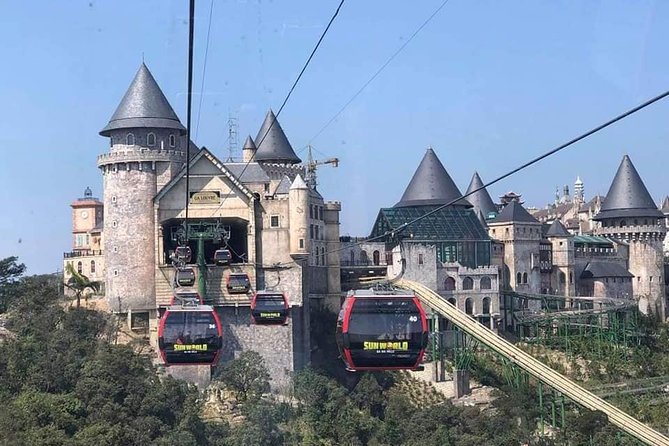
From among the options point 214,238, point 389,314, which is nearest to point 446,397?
point 214,238

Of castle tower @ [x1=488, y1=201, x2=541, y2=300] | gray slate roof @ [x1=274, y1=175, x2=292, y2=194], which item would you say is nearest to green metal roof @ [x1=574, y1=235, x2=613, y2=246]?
castle tower @ [x1=488, y1=201, x2=541, y2=300]

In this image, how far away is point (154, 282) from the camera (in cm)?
7206

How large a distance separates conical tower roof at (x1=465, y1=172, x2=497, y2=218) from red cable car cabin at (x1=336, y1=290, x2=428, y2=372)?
65.3 m

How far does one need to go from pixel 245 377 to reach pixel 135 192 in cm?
1180

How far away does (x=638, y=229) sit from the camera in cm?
10356

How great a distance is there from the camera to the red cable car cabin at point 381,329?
35.8 meters

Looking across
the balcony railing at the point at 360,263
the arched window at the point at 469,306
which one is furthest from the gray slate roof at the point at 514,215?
the balcony railing at the point at 360,263

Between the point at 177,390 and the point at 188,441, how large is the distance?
19.6 ft

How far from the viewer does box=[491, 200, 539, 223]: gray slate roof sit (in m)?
95.2

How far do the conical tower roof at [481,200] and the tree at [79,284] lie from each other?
34.1m

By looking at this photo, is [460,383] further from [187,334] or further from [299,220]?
[187,334]

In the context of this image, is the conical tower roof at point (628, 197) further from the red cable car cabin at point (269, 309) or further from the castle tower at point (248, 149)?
the red cable car cabin at point (269, 309)

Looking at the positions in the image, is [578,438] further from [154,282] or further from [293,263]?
[154,282]

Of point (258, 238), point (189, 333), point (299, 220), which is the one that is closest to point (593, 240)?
point (299, 220)
